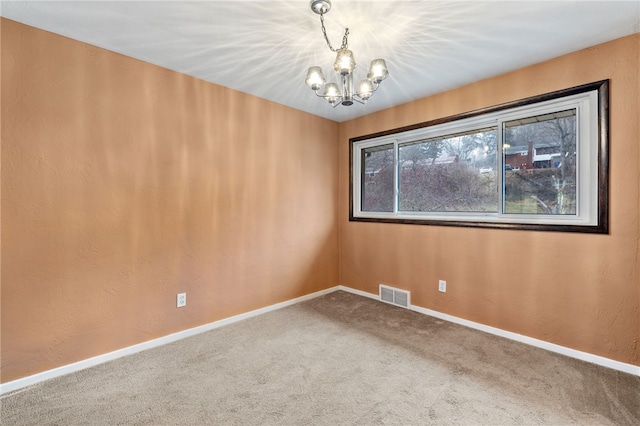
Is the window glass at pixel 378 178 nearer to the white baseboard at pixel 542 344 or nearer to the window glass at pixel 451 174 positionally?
the window glass at pixel 451 174

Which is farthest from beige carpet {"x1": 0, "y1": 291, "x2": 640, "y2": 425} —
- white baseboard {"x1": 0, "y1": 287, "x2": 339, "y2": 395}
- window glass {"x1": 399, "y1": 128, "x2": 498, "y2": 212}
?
window glass {"x1": 399, "y1": 128, "x2": 498, "y2": 212}

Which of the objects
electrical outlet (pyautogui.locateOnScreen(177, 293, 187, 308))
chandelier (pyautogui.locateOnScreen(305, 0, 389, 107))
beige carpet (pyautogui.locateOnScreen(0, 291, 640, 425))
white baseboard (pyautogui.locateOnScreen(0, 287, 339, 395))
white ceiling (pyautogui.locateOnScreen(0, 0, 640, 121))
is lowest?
beige carpet (pyautogui.locateOnScreen(0, 291, 640, 425))

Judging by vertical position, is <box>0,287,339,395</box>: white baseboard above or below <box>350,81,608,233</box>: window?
below

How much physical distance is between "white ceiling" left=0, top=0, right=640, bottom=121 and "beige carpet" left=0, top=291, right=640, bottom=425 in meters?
2.41

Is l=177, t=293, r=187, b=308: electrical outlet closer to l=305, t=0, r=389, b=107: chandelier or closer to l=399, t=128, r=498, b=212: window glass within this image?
l=305, t=0, r=389, b=107: chandelier

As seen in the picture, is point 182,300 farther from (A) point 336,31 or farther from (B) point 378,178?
(B) point 378,178

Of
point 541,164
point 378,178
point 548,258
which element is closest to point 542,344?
point 548,258

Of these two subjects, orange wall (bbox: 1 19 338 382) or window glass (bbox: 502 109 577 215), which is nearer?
orange wall (bbox: 1 19 338 382)

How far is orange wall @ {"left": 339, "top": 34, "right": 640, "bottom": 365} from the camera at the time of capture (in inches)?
81.8

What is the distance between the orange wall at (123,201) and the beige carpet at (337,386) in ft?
1.29

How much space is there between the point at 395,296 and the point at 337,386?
1.73m

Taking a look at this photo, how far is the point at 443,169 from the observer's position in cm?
327

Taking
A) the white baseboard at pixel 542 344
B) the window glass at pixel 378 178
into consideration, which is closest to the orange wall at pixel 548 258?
the white baseboard at pixel 542 344

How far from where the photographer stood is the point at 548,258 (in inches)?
95.4
